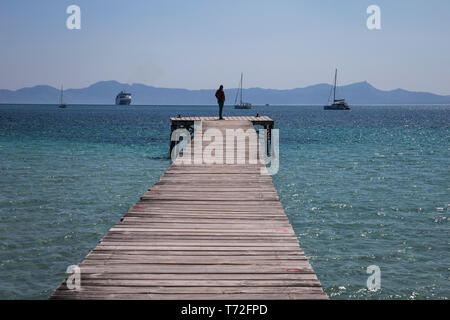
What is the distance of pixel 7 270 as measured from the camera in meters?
8.32

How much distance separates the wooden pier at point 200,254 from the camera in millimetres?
3771

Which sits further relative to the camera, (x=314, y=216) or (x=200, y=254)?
(x=314, y=216)

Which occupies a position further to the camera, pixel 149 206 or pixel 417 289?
pixel 417 289

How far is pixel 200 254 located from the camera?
4625 mm

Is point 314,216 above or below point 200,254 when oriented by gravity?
below

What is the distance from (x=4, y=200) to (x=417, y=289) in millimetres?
12375

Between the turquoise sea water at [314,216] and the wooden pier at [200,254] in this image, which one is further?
the turquoise sea water at [314,216]

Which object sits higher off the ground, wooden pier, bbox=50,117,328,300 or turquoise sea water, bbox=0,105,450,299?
wooden pier, bbox=50,117,328,300

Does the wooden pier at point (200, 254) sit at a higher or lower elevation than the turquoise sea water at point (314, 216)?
higher

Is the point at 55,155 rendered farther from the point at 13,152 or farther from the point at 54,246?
the point at 54,246

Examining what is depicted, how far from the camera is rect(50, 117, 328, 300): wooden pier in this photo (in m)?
3.77

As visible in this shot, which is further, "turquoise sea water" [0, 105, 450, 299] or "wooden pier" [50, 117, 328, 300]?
"turquoise sea water" [0, 105, 450, 299]
